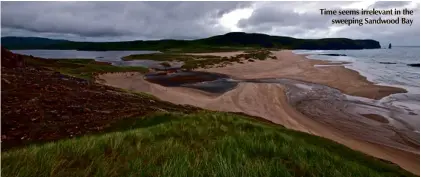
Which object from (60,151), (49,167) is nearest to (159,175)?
(49,167)

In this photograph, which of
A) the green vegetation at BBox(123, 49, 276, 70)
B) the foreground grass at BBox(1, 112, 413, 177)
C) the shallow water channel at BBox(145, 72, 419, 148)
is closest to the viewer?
the foreground grass at BBox(1, 112, 413, 177)

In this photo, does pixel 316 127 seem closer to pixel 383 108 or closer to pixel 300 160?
pixel 383 108

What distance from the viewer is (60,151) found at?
4.45 m

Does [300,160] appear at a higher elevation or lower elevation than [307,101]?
higher

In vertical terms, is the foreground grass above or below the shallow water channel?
above

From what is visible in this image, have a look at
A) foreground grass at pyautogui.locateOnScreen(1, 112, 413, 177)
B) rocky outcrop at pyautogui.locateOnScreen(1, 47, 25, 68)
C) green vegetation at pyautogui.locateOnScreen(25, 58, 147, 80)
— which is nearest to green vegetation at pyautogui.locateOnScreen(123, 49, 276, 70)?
green vegetation at pyautogui.locateOnScreen(25, 58, 147, 80)

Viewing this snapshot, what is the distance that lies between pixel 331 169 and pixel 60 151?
4.34 metres

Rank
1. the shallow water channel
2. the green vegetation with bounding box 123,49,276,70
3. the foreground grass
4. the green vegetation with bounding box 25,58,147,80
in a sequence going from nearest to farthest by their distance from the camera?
the foreground grass
the shallow water channel
the green vegetation with bounding box 25,58,147,80
the green vegetation with bounding box 123,49,276,70

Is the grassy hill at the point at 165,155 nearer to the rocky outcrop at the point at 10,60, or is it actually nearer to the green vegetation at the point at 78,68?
the rocky outcrop at the point at 10,60

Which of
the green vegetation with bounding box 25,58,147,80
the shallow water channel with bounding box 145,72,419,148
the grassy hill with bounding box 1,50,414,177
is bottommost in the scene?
the shallow water channel with bounding box 145,72,419,148

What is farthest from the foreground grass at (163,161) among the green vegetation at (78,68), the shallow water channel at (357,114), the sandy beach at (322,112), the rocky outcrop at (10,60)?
the green vegetation at (78,68)

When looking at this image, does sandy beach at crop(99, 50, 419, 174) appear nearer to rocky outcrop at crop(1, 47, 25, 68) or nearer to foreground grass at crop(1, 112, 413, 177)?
foreground grass at crop(1, 112, 413, 177)

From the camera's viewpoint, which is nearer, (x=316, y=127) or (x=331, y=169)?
(x=331, y=169)

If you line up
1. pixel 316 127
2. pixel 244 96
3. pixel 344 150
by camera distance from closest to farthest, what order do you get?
pixel 344 150
pixel 316 127
pixel 244 96
